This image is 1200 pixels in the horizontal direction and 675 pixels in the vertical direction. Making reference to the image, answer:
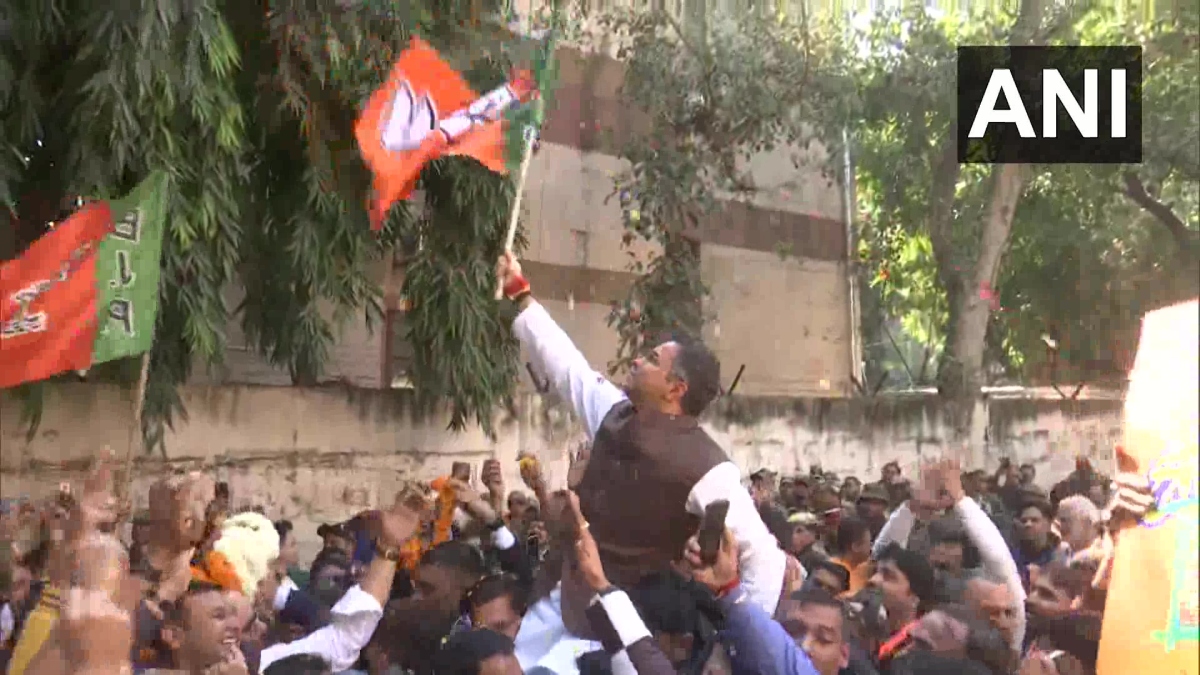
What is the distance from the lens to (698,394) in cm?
361

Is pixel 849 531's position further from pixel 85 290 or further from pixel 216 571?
pixel 85 290

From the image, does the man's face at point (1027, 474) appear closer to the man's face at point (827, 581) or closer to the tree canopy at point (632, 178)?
the tree canopy at point (632, 178)

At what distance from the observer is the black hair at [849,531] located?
151 inches

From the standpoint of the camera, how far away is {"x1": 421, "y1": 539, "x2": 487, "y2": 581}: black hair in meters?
3.39

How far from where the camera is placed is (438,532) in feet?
13.2

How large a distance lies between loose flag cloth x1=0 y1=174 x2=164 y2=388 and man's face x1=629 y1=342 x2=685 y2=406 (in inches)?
71.5

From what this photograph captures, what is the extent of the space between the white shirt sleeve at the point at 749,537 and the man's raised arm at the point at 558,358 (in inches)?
15.5

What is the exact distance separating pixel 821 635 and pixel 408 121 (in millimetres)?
2183

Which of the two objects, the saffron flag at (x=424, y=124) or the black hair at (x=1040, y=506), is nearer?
the black hair at (x=1040, y=506)

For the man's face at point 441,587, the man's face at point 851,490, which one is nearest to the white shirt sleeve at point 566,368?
the man's face at point 441,587

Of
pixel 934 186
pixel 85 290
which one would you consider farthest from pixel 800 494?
pixel 85 290

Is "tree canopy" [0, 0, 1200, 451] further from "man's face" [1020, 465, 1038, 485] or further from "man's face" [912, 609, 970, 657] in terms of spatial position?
"man's face" [912, 609, 970, 657]

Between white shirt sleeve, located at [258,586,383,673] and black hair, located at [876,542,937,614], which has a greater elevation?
black hair, located at [876,542,937,614]

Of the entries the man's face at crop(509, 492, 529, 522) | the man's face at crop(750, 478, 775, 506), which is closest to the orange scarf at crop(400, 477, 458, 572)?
the man's face at crop(509, 492, 529, 522)
